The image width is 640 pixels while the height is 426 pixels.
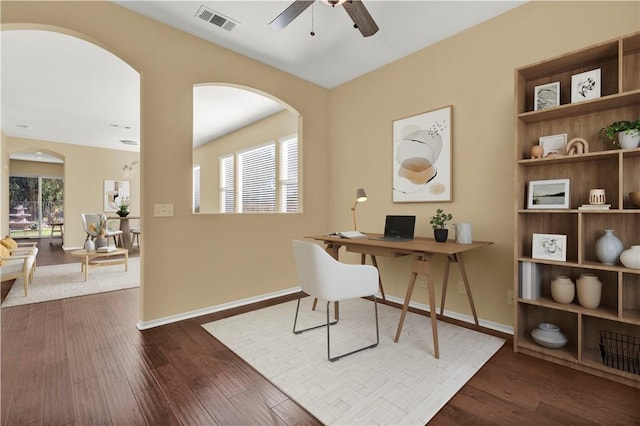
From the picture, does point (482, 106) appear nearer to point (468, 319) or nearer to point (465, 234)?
point (465, 234)

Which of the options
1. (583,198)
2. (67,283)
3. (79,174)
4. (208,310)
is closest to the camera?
(583,198)

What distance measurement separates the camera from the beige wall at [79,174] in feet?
23.5

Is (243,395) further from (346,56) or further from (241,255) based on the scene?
(346,56)

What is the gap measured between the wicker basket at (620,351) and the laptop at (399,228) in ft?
4.81

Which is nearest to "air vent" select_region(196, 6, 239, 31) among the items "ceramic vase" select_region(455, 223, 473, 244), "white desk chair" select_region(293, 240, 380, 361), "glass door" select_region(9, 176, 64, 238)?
"white desk chair" select_region(293, 240, 380, 361)

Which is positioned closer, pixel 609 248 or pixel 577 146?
pixel 609 248

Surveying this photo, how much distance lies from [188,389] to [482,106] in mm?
3154

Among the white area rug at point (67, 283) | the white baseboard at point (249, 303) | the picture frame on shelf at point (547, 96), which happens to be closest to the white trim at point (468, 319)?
the white baseboard at point (249, 303)

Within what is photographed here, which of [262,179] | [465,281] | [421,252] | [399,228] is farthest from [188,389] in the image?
[262,179]

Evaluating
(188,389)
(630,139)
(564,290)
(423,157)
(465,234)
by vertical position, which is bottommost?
(188,389)

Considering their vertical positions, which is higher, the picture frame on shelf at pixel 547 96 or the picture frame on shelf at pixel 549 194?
the picture frame on shelf at pixel 547 96

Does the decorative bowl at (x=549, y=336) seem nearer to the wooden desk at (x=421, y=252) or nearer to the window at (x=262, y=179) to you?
the wooden desk at (x=421, y=252)

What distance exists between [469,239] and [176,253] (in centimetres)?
264

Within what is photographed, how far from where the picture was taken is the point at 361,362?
79.0 inches
